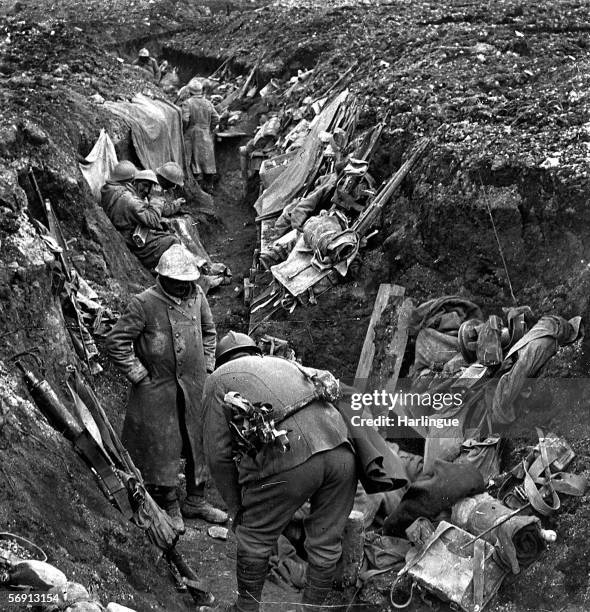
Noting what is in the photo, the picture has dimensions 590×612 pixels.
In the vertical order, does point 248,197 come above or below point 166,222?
below

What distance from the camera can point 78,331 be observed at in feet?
24.8

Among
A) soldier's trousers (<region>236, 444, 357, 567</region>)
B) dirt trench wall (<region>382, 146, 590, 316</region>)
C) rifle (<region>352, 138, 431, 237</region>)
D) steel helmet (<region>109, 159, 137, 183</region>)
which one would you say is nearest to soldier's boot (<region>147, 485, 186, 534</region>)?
soldier's trousers (<region>236, 444, 357, 567</region>)

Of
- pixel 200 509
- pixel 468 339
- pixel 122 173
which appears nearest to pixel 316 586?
pixel 200 509

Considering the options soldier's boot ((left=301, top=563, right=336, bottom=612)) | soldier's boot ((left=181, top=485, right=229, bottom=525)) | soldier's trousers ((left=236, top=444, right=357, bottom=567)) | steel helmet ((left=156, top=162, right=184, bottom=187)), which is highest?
soldier's trousers ((left=236, top=444, right=357, bottom=567))

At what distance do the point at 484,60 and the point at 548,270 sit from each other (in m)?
4.48

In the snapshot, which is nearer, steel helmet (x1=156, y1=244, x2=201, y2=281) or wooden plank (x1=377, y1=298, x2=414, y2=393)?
steel helmet (x1=156, y1=244, x2=201, y2=281)

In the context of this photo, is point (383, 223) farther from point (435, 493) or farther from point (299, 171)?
point (435, 493)

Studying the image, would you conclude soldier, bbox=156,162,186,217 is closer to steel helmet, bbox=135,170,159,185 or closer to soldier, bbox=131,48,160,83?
steel helmet, bbox=135,170,159,185

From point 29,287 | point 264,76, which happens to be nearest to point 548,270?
point 29,287

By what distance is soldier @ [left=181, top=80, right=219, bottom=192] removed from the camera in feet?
45.4

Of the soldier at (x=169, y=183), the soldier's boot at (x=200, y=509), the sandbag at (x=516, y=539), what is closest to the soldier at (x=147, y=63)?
the soldier at (x=169, y=183)

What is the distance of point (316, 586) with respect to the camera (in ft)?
17.7

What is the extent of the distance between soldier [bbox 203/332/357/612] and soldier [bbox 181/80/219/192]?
28.9 feet

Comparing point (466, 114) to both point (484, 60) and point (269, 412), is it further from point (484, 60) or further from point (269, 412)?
point (269, 412)
